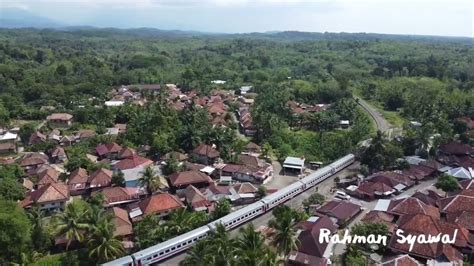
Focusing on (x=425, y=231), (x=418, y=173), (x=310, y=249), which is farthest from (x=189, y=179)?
(x=418, y=173)

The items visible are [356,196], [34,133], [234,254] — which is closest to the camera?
[234,254]

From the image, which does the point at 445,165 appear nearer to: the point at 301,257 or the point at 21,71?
the point at 301,257

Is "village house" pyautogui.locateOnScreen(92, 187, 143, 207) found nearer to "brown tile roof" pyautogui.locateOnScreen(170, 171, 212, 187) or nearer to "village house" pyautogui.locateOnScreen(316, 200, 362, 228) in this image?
"brown tile roof" pyautogui.locateOnScreen(170, 171, 212, 187)

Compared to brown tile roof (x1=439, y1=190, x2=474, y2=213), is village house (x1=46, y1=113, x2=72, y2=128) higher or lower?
lower

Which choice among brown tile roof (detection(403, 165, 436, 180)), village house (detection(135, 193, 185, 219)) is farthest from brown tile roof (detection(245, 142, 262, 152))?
village house (detection(135, 193, 185, 219))

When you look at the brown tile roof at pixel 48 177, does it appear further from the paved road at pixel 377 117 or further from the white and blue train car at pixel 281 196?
the paved road at pixel 377 117

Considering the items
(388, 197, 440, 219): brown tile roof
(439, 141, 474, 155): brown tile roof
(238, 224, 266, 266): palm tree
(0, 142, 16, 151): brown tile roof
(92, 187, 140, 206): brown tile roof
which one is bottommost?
(0, 142, 16, 151): brown tile roof

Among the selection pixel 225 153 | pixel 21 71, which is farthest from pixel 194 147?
pixel 21 71

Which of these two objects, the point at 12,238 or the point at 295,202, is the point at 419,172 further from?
the point at 12,238
